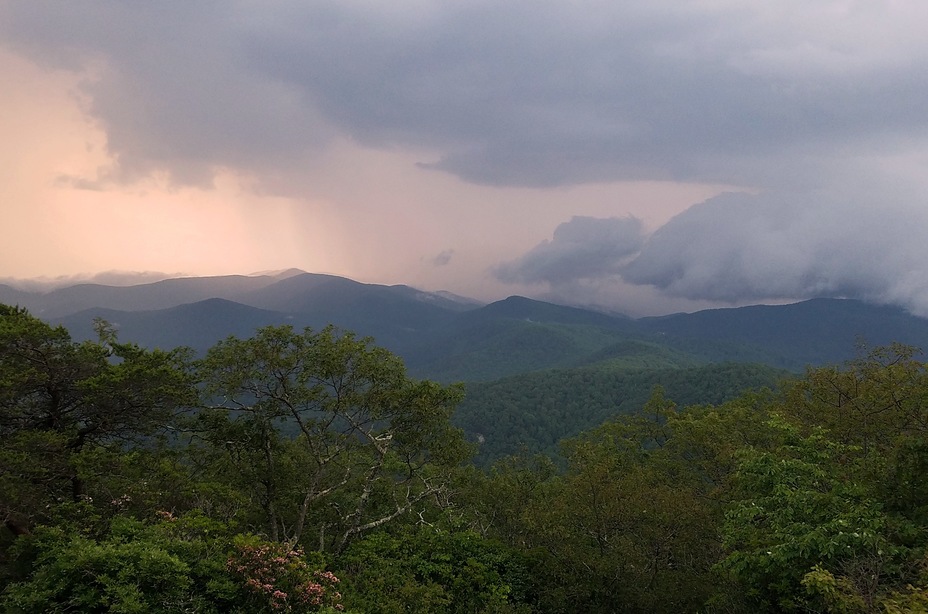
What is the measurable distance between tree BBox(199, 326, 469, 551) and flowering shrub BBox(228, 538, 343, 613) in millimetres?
5974

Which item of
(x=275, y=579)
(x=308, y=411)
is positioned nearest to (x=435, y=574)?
(x=275, y=579)

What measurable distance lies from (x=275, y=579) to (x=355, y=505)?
12.1 meters

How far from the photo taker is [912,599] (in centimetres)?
799

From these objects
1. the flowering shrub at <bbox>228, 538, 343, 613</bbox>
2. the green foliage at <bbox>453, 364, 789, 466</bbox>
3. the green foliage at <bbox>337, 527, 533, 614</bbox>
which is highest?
the flowering shrub at <bbox>228, 538, 343, 613</bbox>

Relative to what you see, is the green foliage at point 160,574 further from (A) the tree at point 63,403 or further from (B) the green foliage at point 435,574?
(A) the tree at point 63,403

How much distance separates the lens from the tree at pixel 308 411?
17.6 meters

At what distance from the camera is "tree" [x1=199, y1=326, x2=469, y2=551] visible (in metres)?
17.6

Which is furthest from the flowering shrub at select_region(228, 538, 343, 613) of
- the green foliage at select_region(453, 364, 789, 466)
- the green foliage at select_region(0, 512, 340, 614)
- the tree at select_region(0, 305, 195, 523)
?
the green foliage at select_region(453, 364, 789, 466)

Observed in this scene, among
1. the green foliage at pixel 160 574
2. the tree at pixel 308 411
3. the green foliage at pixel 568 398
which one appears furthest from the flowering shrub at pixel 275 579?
the green foliage at pixel 568 398

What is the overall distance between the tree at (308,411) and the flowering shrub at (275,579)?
5.97 m

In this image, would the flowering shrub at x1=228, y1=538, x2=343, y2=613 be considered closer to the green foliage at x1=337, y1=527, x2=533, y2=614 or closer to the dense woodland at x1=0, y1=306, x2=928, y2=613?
the dense woodland at x1=0, y1=306, x2=928, y2=613

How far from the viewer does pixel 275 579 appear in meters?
10.4

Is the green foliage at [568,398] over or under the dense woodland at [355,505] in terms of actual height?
under

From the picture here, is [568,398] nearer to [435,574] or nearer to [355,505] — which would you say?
[355,505]
